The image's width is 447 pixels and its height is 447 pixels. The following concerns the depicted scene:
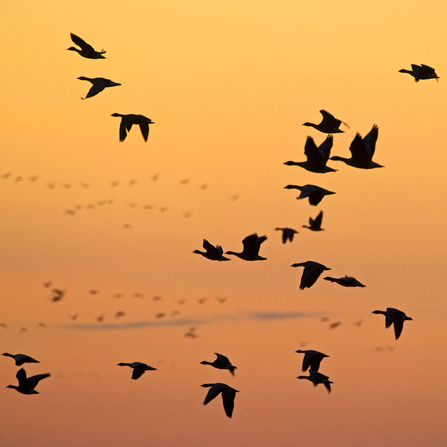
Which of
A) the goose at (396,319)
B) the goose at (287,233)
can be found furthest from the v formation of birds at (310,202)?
the goose at (287,233)

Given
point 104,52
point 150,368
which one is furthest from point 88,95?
point 150,368

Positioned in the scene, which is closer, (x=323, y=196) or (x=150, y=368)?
(x=323, y=196)

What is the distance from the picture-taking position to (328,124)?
46062 millimetres

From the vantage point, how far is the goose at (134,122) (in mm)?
46531

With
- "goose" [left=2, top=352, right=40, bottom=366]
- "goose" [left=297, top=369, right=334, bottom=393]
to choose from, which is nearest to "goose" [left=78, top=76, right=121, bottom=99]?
"goose" [left=2, top=352, right=40, bottom=366]

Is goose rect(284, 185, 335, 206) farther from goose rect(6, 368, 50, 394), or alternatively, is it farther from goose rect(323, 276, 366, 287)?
goose rect(6, 368, 50, 394)

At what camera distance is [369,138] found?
143 ft

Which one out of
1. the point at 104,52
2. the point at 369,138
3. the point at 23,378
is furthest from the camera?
the point at 23,378

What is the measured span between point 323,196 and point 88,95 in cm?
992

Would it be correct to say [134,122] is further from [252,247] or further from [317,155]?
[317,155]

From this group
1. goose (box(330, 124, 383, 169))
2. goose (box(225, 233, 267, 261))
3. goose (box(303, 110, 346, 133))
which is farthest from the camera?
goose (box(225, 233, 267, 261))

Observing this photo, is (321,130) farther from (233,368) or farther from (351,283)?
(233,368)

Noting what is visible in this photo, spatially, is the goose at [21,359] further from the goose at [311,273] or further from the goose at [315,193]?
the goose at [315,193]

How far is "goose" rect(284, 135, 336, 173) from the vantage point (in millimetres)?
43688
